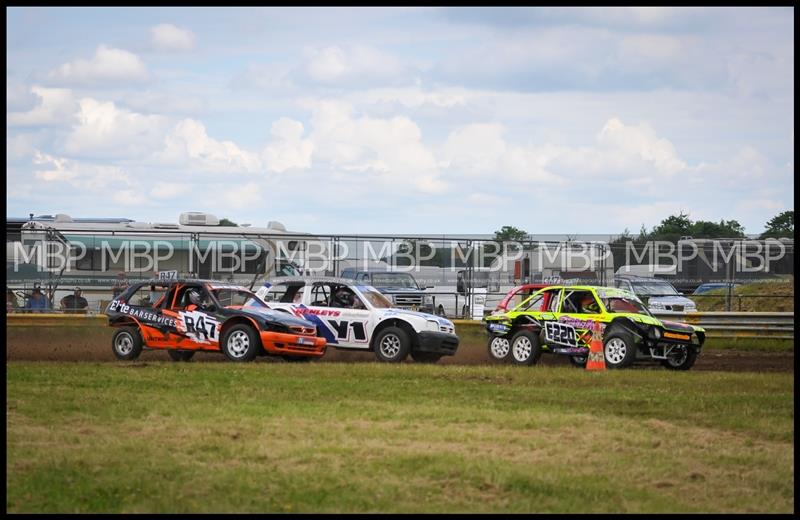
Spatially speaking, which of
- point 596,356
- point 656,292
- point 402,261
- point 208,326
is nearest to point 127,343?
point 208,326

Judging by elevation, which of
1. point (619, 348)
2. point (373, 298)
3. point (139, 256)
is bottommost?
point (619, 348)

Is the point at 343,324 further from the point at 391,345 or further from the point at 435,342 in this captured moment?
the point at 435,342

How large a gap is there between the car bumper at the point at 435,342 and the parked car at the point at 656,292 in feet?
37.4

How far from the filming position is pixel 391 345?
20734mm

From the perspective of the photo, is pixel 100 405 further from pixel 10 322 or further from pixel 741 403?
pixel 10 322

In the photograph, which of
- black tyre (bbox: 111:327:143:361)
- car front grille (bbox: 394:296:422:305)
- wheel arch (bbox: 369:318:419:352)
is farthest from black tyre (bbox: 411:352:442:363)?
car front grille (bbox: 394:296:422:305)

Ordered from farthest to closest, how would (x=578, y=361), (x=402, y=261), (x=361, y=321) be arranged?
1. (x=402, y=261)
2. (x=578, y=361)
3. (x=361, y=321)

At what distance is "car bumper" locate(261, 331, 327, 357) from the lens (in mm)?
19656

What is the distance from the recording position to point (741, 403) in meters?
14.4

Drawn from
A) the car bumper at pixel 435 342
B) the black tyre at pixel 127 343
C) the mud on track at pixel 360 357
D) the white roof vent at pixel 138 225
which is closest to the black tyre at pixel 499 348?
the mud on track at pixel 360 357

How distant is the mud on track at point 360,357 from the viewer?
2075cm

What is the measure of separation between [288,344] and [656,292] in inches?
624

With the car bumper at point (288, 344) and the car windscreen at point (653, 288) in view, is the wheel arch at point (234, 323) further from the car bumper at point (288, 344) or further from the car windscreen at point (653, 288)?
the car windscreen at point (653, 288)

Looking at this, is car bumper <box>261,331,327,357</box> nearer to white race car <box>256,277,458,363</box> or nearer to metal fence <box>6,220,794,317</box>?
white race car <box>256,277,458,363</box>
